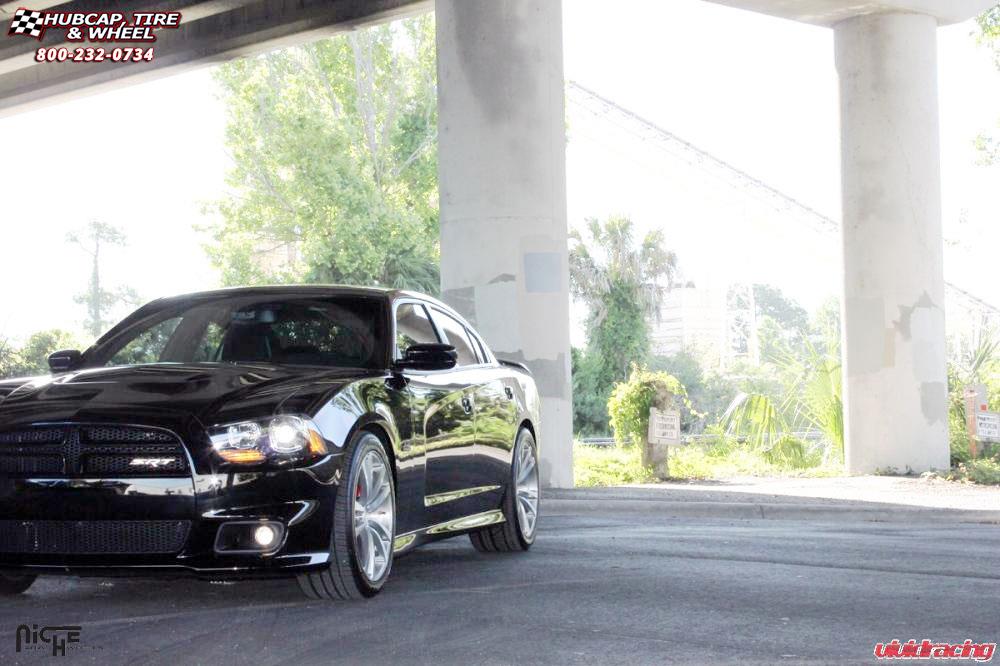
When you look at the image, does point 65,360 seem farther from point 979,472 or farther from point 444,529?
point 979,472

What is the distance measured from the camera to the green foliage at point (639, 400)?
15.9 m

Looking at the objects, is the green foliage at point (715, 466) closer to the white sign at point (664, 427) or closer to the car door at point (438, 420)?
the white sign at point (664, 427)

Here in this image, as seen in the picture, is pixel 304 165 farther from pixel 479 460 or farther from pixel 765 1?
pixel 479 460

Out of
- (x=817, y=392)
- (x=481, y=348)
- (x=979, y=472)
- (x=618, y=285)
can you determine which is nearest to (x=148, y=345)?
(x=481, y=348)

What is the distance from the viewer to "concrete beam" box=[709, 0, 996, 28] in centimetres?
1688

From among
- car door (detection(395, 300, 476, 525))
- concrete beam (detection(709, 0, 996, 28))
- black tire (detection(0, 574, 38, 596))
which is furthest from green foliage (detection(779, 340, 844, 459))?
black tire (detection(0, 574, 38, 596))

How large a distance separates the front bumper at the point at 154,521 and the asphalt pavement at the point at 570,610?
0.26 metres

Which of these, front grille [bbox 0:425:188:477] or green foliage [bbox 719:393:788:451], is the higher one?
front grille [bbox 0:425:188:477]

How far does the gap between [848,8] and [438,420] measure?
37.9ft

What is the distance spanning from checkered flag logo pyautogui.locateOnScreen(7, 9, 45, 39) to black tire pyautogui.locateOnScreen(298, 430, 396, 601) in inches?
768

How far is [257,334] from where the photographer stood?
7.40 meters

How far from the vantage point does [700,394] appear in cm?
5881

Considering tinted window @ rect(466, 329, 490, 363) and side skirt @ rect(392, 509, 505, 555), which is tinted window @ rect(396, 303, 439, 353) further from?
side skirt @ rect(392, 509, 505, 555)

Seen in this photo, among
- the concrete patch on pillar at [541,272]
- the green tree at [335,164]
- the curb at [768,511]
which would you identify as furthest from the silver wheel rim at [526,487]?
the green tree at [335,164]
